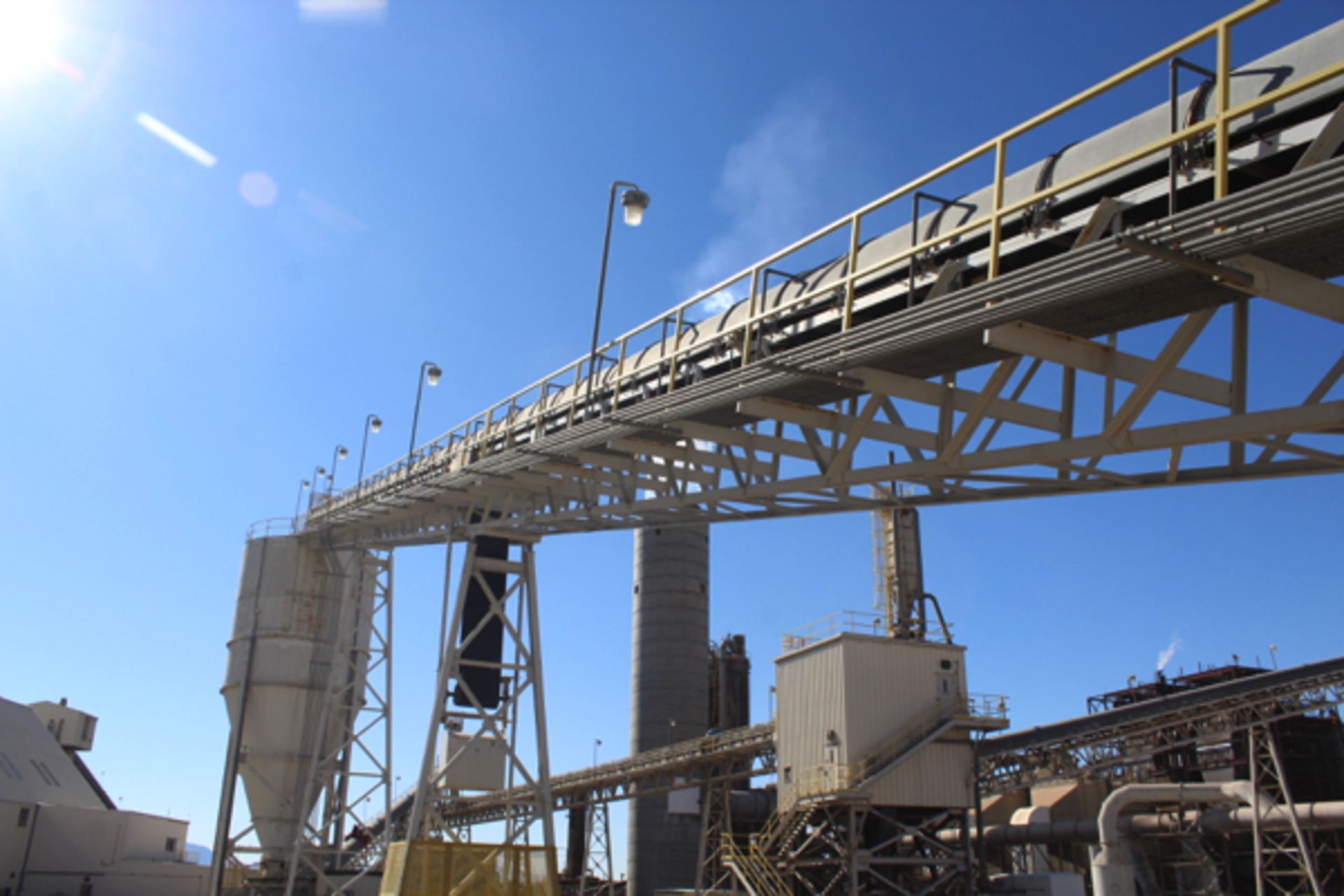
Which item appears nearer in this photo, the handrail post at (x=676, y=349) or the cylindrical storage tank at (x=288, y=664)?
the handrail post at (x=676, y=349)

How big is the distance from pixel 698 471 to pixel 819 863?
13.4m

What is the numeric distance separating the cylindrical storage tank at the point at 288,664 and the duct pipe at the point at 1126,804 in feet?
65.9

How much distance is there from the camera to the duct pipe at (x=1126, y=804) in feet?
81.1

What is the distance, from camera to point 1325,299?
7590 mm

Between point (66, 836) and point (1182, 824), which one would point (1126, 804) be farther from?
point (66, 836)

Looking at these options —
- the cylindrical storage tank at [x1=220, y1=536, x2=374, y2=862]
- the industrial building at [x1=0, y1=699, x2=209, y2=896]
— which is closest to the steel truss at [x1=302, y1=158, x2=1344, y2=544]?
the cylindrical storage tank at [x1=220, y1=536, x2=374, y2=862]

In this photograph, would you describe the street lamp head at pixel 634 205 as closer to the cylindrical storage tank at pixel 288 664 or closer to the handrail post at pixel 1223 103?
the handrail post at pixel 1223 103

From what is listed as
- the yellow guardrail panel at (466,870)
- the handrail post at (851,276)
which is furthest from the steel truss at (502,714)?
the handrail post at (851,276)

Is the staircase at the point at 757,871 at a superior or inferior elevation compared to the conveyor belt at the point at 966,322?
inferior

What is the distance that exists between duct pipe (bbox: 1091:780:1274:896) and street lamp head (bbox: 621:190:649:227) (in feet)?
67.7

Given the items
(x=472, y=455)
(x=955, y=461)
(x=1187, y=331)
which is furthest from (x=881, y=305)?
(x=472, y=455)

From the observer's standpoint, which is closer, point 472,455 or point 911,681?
point 472,455

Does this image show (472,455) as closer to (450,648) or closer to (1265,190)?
(450,648)

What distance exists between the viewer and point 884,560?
4222 centimetres
